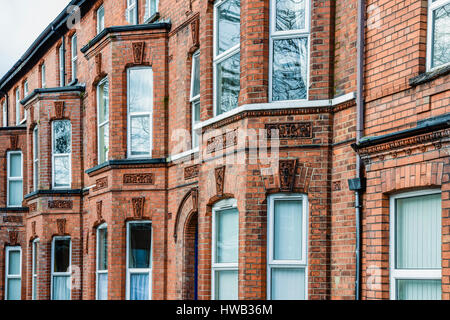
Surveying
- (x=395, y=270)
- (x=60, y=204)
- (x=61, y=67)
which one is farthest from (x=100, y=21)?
(x=395, y=270)

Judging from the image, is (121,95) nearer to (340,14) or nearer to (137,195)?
(137,195)

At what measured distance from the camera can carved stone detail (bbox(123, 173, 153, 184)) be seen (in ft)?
51.7

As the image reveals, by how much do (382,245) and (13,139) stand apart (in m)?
19.5

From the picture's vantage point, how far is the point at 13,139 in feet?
86.0

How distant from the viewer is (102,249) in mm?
17641

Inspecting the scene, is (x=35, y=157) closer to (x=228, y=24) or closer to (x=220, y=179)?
(x=228, y=24)

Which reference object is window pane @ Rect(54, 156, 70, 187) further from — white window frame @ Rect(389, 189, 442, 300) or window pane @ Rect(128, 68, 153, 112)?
white window frame @ Rect(389, 189, 442, 300)

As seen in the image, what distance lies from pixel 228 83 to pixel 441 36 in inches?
164

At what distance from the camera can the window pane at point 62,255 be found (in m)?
21.0

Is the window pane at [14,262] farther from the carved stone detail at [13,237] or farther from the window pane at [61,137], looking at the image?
the window pane at [61,137]

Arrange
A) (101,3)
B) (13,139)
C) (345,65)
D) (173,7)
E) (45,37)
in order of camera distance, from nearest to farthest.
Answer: (345,65) < (173,7) < (101,3) < (45,37) < (13,139)

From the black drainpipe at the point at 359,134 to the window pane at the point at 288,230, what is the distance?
1140mm

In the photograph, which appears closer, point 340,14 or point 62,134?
point 340,14
